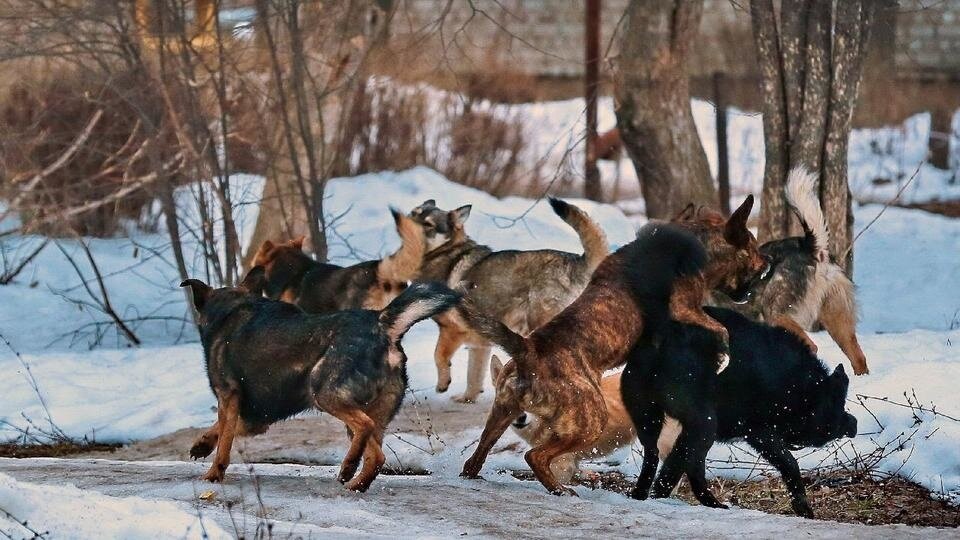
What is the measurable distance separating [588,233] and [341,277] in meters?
2.06

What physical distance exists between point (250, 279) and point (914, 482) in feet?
12.9

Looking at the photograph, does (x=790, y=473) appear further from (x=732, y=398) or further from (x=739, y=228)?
(x=739, y=228)

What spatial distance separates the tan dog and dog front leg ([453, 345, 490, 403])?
2.04 meters

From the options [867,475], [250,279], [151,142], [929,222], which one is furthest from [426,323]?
[929,222]

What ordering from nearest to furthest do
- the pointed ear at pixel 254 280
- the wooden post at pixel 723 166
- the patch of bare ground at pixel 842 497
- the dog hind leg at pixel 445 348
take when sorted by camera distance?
1. the patch of bare ground at pixel 842 497
2. the pointed ear at pixel 254 280
3. the dog hind leg at pixel 445 348
4. the wooden post at pixel 723 166

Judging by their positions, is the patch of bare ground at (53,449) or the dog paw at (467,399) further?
the dog paw at (467,399)

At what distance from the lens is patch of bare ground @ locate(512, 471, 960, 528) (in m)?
7.39

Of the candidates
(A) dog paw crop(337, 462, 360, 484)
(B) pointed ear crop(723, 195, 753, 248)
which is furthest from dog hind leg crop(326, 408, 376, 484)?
(B) pointed ear crop(723, 195, 753, 248)

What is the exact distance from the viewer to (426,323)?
14.2 m

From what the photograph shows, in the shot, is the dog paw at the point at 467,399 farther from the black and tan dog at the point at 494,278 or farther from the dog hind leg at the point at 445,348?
the dog hind leg at the point at 445,348

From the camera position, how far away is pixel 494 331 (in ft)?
22.9

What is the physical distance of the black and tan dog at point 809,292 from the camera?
1023 centimetres

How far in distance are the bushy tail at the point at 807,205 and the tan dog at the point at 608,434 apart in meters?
2.09

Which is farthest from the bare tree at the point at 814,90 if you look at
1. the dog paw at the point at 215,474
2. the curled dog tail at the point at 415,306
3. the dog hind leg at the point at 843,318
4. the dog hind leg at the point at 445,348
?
the dog paw at the point at 215,474
